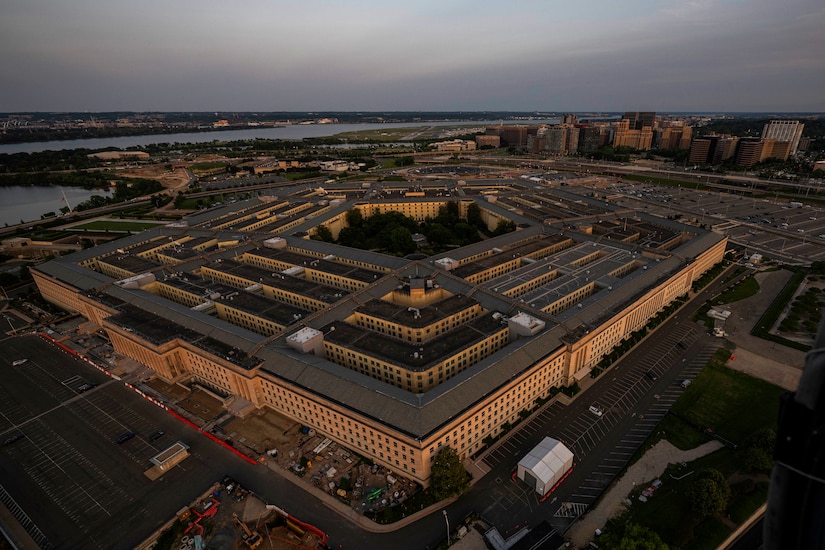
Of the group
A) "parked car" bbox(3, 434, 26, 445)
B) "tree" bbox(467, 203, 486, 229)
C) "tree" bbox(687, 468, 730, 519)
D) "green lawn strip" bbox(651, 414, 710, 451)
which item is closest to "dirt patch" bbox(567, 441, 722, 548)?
"green lawn strip" bbox(651, 414, 710, 451)

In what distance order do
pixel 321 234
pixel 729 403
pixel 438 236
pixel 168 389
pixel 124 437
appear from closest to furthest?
pixel 124 437, pixel 729 403, pixel 168 389, pixel 438 236, pixel 321 234

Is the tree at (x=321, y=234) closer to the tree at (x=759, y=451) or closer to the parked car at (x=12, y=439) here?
the parked car at (x=12, y=439)

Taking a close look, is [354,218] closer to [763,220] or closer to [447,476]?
[447,476]

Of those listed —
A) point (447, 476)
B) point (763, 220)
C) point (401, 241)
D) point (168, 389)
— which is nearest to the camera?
point (447, 476)

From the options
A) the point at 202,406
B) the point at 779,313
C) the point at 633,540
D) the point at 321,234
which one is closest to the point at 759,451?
the point at 633,540

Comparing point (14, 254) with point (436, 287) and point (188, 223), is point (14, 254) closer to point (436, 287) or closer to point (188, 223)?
point (188, 223)

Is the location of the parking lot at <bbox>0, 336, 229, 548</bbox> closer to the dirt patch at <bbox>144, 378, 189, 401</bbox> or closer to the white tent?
the dirt patch at <bbox>144, 378, 189, 401</bbox>

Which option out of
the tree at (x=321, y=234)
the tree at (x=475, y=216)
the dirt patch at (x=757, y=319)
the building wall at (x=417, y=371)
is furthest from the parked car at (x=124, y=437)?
the tree at (x=475, y=216)
